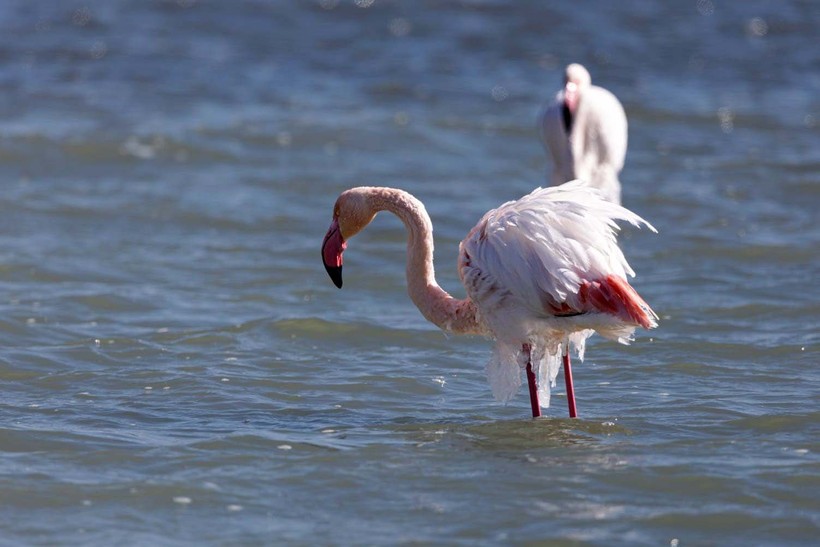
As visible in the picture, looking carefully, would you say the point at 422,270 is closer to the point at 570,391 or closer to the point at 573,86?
the point at 570,391

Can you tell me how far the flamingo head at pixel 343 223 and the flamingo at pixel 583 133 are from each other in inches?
126

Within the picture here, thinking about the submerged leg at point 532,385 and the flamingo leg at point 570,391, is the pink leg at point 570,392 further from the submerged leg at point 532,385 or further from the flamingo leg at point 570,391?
the submerged leg at point 532,385

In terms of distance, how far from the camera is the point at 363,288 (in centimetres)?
898

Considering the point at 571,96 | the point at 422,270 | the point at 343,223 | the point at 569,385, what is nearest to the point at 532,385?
the point at 569,385

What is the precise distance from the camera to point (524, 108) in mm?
14961

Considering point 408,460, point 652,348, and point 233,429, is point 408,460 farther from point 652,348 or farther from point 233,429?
point 652,348

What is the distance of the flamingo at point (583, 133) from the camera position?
9227mm

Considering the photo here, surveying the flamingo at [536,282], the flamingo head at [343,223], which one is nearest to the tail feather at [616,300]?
the flamingo at [536,282]

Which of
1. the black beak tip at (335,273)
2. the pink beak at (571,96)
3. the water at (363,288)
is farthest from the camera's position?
the pink beak at (571,96)

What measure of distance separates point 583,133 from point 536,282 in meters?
4.11

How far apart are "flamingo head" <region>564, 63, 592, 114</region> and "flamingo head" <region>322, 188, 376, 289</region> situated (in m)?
3.24

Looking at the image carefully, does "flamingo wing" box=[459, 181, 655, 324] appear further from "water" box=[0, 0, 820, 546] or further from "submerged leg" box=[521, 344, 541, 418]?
"water" box=[0, 0, 820, 546]

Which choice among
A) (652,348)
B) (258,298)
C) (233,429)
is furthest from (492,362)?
(258,298)

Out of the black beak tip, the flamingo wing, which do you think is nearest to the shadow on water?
the flamingo wing
